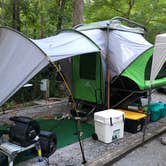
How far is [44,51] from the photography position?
11.1ft

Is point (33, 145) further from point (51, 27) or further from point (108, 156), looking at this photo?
point (51, 27)

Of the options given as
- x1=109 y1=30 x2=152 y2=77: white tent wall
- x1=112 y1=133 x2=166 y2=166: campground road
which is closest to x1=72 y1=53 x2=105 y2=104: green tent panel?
x1=109 y1=30 x2=152 y2=77: white tent wall

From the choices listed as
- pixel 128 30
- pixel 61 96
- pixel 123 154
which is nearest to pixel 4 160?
pixel 123 154

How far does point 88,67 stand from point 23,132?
9.17 feet

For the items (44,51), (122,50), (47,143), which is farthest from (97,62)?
(47,143)

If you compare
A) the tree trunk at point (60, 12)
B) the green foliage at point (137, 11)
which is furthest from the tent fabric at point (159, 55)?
the green foliage at point (137, 11)

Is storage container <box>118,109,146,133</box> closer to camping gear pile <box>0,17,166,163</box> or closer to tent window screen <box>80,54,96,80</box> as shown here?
camping gear pile <box>0,17,166,163</box>

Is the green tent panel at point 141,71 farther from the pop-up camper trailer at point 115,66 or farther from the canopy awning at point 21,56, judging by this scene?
the canopy awning at point 21,56

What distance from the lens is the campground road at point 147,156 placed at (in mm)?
3619

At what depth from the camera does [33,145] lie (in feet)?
10.7

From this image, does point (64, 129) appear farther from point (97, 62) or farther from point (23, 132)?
point (23, 132)

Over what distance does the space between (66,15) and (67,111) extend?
5011 millimetres

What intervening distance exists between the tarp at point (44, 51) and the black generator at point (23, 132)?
39cm

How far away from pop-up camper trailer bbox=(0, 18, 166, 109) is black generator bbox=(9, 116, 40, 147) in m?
0.40
